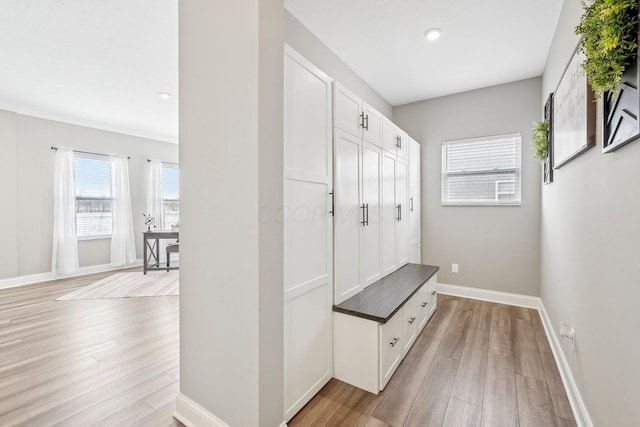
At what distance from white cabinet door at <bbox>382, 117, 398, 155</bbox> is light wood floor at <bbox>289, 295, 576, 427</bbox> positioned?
6.20 ft

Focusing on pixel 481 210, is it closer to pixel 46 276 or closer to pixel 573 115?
pixel 573 115

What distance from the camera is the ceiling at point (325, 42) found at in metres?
2.17

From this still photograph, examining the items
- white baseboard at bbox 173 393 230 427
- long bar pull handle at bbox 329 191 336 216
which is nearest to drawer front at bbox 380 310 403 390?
long bar pull handle at bbox 329 191 336 216

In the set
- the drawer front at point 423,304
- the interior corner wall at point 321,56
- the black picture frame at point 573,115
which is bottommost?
the drawer front at point 423,304

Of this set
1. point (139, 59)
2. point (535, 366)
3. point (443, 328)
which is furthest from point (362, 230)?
point (139, 59)

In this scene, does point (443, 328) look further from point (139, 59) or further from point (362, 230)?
point (139, 59)

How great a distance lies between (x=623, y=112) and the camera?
1013 mm

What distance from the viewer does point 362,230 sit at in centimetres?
232

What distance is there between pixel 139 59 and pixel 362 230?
2.95 metres

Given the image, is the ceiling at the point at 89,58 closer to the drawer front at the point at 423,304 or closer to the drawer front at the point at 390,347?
the drawer front at the point at 390,347

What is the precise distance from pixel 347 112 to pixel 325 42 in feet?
3.35

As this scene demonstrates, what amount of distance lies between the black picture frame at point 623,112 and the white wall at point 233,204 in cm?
133

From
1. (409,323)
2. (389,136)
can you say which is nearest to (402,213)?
A: (389,136)

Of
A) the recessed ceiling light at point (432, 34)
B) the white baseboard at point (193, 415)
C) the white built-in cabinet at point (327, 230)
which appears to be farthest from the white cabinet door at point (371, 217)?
the white baseboard at point (193, 415)
